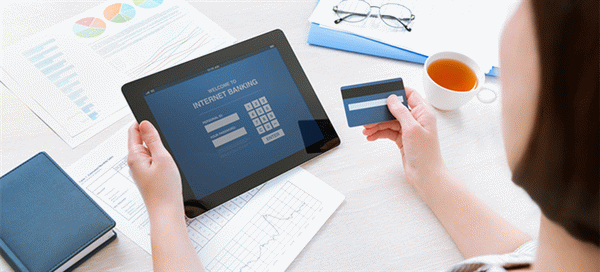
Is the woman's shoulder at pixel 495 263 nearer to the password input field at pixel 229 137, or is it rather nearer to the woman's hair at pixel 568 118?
the woman's hair at pixel 568 118

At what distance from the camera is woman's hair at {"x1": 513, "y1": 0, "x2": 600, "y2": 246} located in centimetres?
27

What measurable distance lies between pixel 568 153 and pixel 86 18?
0.96 m

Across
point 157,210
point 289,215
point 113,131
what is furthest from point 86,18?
point 289,215

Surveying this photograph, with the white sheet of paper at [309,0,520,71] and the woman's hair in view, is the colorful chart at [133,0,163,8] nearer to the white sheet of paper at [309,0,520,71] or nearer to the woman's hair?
the white sheet of paper at [309,0,520,71]

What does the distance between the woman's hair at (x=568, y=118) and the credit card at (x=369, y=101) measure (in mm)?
388

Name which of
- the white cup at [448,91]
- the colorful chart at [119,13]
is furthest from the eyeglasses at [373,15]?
the colorful chart at [119,13]

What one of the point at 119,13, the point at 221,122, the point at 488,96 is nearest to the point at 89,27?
the point at 119,13

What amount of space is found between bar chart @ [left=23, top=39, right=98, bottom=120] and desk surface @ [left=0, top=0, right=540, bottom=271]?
0.06 m

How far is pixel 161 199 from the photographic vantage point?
0.64 m

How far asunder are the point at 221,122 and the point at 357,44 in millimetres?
381

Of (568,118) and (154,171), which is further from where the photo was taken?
(154,171)

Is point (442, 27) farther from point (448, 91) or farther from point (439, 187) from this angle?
point (439, 187)

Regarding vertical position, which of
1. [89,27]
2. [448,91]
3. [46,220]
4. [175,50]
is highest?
[89,27]

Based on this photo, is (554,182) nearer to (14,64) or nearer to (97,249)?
(97,249)
